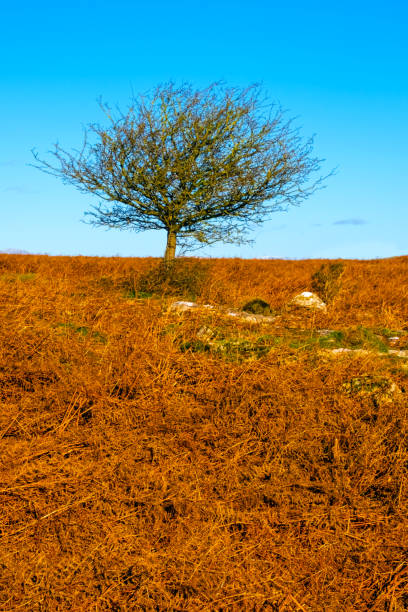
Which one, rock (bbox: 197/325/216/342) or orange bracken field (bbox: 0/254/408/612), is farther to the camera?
rock (bbox: 197/325/216/342)

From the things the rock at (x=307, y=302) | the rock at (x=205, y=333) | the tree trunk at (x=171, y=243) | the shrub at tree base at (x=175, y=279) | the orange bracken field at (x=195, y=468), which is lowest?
the orange bracken field at (x=195, y=468)

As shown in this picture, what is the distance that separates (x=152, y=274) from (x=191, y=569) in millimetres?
9066

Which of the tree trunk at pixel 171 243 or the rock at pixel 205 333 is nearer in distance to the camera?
the rock at pixel 205 333

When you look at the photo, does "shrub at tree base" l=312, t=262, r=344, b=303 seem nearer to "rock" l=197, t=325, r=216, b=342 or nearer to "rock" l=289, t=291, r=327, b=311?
"rock" l=289, t=291, r=327, b=311

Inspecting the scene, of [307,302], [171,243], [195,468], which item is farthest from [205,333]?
[171,243]

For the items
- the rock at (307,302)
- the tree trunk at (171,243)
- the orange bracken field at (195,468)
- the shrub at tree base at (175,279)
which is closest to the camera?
the orange bracken field at (195,468)

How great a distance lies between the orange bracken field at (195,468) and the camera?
3111 mm

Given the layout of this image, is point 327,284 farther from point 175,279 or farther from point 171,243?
point 171,243

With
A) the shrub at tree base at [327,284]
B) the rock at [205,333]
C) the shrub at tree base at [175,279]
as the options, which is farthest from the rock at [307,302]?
the rock at [205,333]

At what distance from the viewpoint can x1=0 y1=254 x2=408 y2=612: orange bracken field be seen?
311 cm

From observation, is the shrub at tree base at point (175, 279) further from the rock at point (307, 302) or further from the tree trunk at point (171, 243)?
the tree trunk at point (171, 243)

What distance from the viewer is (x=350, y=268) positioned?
58.6 ft

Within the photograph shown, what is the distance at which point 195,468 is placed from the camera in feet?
13.4

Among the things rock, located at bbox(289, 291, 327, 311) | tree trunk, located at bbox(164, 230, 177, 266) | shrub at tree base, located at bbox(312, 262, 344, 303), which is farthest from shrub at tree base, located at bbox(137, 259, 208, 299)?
tree trunk, located at bbox(164, 230, 177, 266)
